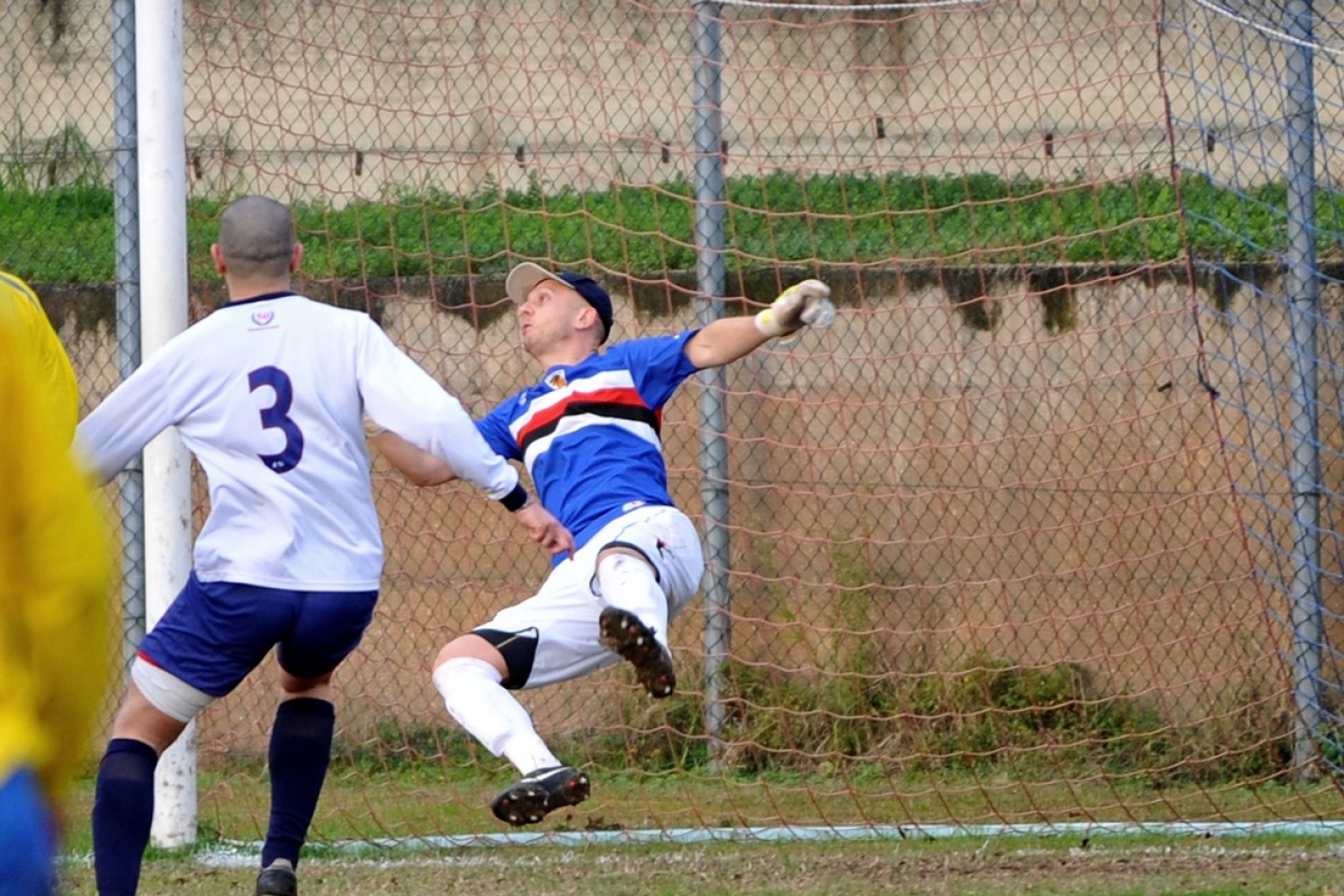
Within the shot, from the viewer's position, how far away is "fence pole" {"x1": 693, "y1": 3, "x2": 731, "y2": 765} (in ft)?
25.6

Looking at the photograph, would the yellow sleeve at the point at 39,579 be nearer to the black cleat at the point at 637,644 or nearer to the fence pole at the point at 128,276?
the black cleat at the point at 637,644

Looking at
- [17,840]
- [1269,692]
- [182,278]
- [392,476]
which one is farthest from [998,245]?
[17,840]

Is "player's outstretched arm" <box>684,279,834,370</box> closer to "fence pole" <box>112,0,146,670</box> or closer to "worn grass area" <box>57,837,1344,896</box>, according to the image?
"worn grass area" <box>57,837,1344,896</box>

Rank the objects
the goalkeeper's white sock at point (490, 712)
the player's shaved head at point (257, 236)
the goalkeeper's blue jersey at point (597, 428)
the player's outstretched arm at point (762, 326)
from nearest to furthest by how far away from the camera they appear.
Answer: the player's shaved head at point (257, 236) < the goalkeeper's white sock at point (490, 712) < the player's outstretched arm at point (762, 326) < the goalkeeper's blue jersey at point (597, 428)

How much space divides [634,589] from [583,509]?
54 cm

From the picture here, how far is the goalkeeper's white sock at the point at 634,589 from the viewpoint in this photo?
5.07 meters

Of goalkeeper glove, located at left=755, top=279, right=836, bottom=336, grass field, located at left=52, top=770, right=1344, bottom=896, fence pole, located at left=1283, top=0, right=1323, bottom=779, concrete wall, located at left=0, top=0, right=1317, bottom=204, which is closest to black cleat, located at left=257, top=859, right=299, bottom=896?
grass field, located at left=52, top=770, right=1344, bottom=896

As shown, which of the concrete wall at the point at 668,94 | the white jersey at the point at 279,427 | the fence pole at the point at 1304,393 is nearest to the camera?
the white jersey at the point at 279,427

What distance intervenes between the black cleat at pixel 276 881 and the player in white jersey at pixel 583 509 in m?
0.61

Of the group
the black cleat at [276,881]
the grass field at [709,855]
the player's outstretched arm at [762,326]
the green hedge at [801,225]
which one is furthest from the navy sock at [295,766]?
the green hedge at [801,225]

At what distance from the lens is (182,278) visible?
255 inches

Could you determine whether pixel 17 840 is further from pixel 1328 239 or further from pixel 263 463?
pixel 1328 239

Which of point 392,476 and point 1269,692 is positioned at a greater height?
point 392,476

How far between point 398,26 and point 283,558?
459cm
